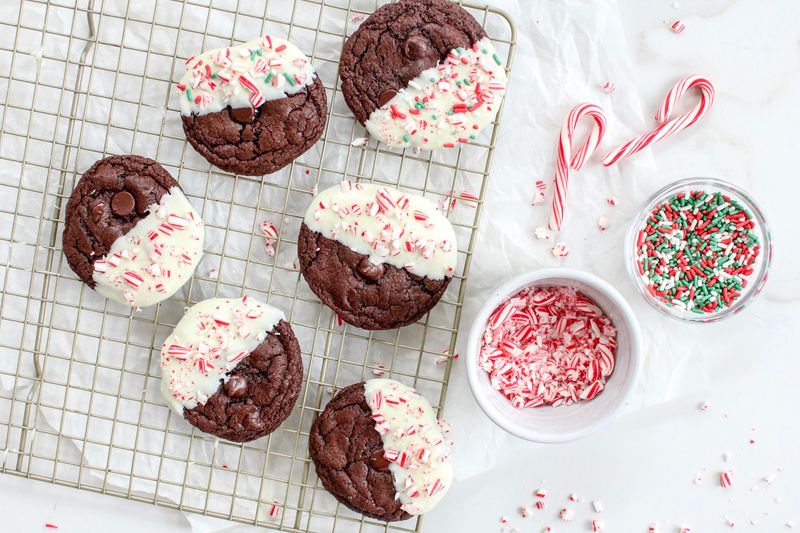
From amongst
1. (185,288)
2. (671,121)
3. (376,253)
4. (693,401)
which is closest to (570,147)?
(671,121)

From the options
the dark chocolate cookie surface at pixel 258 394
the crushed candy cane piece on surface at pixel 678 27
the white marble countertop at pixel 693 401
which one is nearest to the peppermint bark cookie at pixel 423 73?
the white marble countertop at pixel 693 401

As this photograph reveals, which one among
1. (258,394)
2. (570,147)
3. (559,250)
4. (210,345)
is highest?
(570,147)

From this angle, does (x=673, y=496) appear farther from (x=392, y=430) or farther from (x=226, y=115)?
(x=226, y=115)

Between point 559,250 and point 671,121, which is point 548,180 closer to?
point 559,250

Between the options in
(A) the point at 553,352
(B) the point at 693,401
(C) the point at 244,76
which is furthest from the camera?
(B) the point at 693,401

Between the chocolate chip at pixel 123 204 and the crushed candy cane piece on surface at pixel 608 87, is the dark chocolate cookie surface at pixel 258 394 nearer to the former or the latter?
the chocolate chip at pixel 123 204
